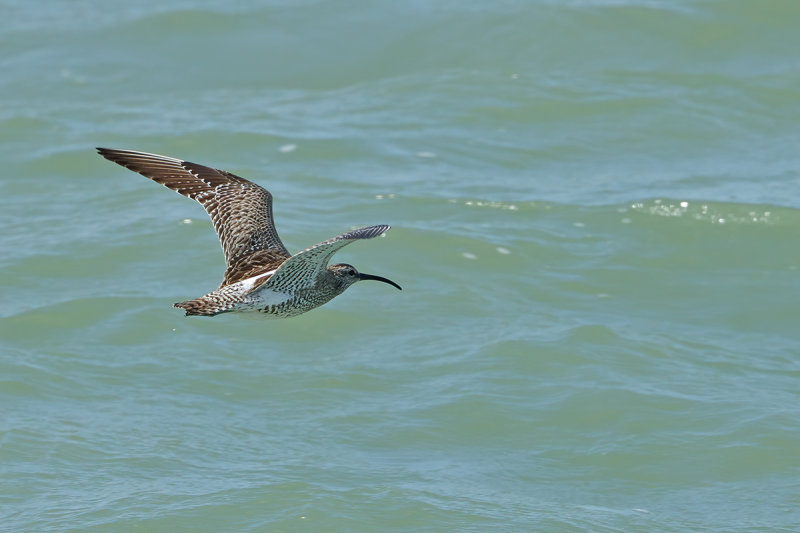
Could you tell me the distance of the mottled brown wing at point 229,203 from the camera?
895 cm

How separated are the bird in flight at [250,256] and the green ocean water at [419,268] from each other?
161 centimetres

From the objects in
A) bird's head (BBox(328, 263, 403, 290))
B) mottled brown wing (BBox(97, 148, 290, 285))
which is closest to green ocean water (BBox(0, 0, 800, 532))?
bird's head (BBox(328, 263, 403, 290))

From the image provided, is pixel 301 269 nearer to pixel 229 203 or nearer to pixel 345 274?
pixel 345 274

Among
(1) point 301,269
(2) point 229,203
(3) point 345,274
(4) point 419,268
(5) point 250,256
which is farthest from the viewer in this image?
(4) point 419,268

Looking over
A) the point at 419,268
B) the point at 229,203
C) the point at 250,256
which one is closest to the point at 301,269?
the point at 250,256

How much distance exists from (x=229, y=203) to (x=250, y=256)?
59cm

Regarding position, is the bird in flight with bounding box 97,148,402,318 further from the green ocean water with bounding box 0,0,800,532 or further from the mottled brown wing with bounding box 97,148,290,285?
the green ocean water with bounding box 0,0,800,532

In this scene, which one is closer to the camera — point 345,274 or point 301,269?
point 301,269

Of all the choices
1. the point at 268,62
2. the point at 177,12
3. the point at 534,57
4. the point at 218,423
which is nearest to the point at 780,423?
the point at 218,423

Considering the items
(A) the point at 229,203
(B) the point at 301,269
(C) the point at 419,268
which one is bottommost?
(C) the point at 419,268

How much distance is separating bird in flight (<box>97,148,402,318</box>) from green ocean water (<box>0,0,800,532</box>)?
5.28 feet

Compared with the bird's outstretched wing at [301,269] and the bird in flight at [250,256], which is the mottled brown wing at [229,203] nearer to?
the bird in flight at [250,256]

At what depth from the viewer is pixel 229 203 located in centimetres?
933

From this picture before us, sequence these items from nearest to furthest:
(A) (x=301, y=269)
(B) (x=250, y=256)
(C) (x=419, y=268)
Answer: (A) (x=301, y=269)
(B) (x=250, y=256)
(C) (x=419, y=268)
